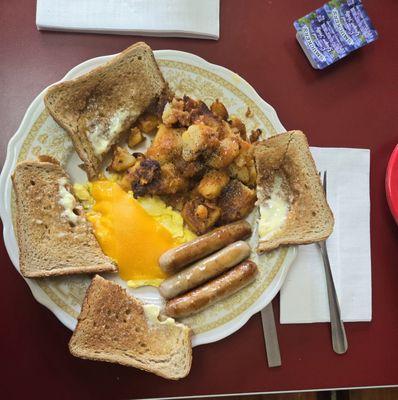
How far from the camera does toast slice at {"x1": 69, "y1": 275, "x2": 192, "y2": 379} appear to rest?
2008 millimetres

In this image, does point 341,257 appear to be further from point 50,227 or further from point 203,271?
point 50,227

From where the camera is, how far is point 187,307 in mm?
2070

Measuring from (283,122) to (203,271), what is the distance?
2.73 ft

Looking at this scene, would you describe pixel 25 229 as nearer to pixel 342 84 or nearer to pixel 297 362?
pixel 297 362

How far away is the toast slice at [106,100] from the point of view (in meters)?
2.12

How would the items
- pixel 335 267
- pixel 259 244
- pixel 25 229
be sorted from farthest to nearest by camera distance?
1. pixel 335 267
2. pixel 259 244
3. pixel 25 229

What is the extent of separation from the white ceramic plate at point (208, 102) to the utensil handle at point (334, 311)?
0.20 m

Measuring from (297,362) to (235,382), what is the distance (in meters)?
0.30

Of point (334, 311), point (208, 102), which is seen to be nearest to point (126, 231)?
point (208, 102)

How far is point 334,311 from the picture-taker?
2.29m

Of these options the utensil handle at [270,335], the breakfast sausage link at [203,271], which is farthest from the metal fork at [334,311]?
the breakfast sausage link at [203,271]

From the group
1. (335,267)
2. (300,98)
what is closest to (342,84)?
(300,98)

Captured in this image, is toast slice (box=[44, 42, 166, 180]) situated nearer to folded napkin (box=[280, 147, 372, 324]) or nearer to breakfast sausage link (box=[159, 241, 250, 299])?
breakfast sausage link (box=[159, 241, 250, 299])

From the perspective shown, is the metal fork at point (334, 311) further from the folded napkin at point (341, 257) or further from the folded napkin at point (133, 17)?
the folded napkin at point (133, 17)
